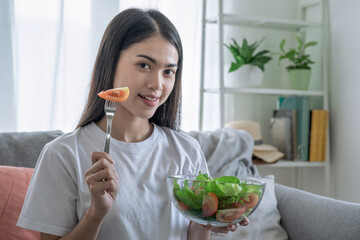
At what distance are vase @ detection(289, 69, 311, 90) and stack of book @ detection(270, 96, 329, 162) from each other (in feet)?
0.23

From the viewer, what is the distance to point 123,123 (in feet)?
4.07

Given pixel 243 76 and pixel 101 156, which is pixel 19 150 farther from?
pixel 243 76

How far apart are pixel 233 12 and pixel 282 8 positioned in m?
0.38

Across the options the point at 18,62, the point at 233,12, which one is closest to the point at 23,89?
the point at 18,62

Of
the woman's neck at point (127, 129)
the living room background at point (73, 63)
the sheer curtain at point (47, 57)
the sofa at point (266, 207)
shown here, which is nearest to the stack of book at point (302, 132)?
the living room background at point (73, 63)

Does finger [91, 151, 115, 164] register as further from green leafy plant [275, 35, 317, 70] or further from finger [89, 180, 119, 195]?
green leafy plant [275, 35, 317, 70]

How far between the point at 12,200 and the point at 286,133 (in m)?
1.73

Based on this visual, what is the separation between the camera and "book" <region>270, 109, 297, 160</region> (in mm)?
2725

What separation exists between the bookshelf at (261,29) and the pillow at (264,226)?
589 mm

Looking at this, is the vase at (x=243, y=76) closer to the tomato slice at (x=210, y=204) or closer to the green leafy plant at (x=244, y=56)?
the green leafy plant at (x=244, y=56)

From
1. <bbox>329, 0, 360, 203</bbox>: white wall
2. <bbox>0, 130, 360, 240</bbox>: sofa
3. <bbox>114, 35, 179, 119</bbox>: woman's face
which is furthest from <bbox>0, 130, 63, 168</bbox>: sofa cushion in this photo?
<bbox>329, 0, 360, 203</bbox>: white wall

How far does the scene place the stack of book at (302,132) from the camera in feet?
8.95

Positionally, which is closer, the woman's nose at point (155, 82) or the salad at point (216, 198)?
the salad at point (216, 198)

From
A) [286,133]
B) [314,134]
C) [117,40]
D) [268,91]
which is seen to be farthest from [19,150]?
[314,134]
